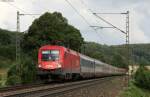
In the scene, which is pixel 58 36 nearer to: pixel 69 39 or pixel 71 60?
pixel 69 39

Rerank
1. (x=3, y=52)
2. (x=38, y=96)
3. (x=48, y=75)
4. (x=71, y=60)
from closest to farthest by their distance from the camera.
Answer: (x=38, y=96) < (x=48, y=75) < (x=71, y=60) < (x=3, y=52)

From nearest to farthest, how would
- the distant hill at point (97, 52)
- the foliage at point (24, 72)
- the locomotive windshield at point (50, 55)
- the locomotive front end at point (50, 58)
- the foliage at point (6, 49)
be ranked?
the locomotive front end at point (50, 58), the locomotive windshield at point (50, 55), the foliage at point (24, 72), the distant hill at point (97, 52), the foliage at point (6, 49)

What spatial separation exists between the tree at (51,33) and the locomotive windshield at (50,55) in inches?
1424

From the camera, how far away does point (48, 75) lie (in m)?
42.5

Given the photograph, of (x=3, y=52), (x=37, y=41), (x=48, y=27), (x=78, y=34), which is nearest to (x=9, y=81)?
(x=37, y=41)

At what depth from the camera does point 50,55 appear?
43.7 metres

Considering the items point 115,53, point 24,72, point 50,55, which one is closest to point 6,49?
point 115,53

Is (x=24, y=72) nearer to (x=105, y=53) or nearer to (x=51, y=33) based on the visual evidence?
(x=51, y=33)

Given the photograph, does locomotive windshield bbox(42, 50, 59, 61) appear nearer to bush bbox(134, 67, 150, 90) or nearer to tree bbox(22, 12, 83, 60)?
tree bbox(22, 12, 83, 60)

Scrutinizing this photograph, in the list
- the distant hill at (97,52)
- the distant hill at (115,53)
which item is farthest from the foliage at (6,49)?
the distant hill at (115,53)

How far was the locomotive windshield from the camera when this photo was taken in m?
43.5

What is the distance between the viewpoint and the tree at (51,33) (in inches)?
3307

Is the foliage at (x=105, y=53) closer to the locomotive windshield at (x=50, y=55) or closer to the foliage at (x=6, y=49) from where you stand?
the foliage at (x=6, y=49)

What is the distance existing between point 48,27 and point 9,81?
44.4 metres
